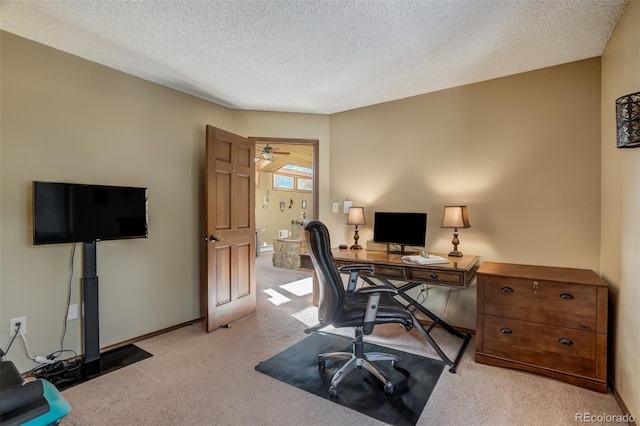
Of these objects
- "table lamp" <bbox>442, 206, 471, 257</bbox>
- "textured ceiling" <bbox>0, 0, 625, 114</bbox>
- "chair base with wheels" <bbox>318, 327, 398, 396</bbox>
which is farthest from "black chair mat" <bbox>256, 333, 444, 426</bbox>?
"textured ceiling" <bbox>0, 0, 625, 114</bbox>

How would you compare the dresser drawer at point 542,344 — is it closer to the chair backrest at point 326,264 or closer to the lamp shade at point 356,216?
the chair backrest at point 326,264

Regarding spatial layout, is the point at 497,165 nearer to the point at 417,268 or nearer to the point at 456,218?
the point at 456,218

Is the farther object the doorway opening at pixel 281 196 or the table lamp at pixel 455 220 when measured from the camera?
the doorway opening at pixel 281 196

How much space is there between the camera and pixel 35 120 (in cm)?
234

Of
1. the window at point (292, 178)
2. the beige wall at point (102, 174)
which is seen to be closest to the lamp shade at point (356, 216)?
the beige wall at point (102, 174)

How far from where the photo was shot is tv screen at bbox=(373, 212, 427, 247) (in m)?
3.07

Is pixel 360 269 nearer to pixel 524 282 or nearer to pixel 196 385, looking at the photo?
pixel 524 282

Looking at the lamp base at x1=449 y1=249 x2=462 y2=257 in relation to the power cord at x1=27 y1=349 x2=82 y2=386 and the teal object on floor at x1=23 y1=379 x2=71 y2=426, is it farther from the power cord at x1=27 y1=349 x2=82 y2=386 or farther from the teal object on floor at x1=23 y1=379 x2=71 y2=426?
the power cord at x1=27 y1=349 x2=82 y2=386

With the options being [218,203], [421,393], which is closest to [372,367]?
[421,393]

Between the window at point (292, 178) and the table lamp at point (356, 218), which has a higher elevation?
the window at point (292, 178)

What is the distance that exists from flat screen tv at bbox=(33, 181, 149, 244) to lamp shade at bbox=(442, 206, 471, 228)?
2813mm

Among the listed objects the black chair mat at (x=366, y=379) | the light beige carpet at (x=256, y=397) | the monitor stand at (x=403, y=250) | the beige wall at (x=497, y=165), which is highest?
the beige wall at (x=497, y=165)

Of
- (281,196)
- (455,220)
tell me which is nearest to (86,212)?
(455,220)

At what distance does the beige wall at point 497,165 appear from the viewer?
2.63 meters
